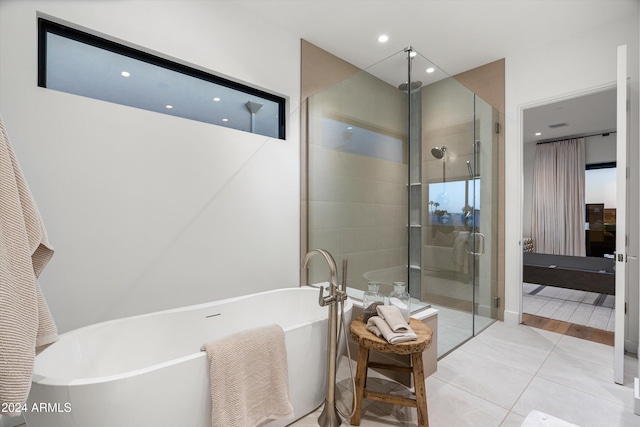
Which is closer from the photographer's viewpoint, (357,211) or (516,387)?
(516,387)

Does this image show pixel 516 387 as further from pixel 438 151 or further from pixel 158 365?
pixel 158 365

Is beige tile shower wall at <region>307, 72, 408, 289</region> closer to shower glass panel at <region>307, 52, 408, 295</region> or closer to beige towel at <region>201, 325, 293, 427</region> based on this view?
shower glass panel at <region>307, 52, 408, 295</region>

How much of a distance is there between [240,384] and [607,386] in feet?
7.72

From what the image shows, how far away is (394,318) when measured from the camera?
5.45ft

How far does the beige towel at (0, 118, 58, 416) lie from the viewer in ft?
2.61

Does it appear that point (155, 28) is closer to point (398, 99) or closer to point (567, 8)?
point (398, 99)

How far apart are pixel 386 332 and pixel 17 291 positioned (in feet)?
4.74

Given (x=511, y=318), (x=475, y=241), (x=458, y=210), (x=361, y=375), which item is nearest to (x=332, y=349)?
(x=361, y=375)

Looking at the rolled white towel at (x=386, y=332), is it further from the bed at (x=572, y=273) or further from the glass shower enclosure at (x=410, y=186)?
the bed at (x=572, y=273)

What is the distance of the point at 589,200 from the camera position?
6.03m

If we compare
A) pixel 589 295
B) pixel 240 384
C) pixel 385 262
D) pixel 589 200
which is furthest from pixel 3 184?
pixel 589 200

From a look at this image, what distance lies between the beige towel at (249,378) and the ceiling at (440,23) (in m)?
2.14

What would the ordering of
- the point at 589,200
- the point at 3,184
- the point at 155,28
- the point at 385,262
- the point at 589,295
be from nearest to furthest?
1. the point at 3,184
2. the point at 155,28
3. the point at 385,262
4. the point at 589,295
5. the point at 589,200

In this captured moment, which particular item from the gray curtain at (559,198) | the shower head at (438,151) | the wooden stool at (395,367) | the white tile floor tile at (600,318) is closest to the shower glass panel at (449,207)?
the shower head at (438,151)
